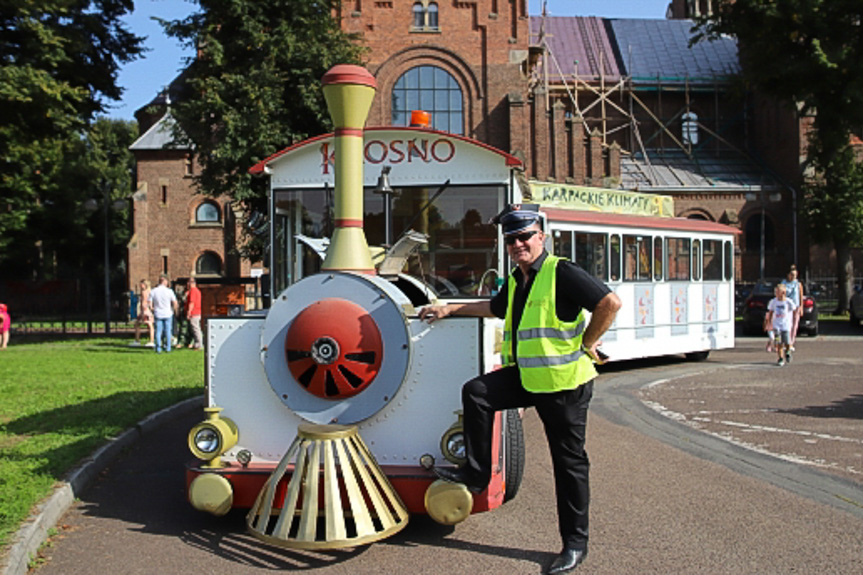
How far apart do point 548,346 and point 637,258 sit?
10.8 meters

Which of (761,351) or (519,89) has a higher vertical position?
(519,89)

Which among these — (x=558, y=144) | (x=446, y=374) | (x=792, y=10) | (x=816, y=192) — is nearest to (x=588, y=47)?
(x=558, y=144)

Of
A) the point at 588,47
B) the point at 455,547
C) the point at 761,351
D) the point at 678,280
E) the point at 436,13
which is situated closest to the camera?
the point at 455,547

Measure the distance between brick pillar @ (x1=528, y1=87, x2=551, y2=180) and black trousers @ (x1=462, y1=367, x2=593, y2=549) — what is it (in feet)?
104

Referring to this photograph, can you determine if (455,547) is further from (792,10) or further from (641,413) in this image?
(792,10)

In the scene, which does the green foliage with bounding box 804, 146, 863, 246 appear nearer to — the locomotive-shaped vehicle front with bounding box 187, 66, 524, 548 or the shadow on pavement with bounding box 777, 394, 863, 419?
the shadow on pavement with bounding box 777, 394, 863, 419

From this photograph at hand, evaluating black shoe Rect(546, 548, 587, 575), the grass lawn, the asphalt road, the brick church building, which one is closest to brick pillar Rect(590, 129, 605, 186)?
the brick church building

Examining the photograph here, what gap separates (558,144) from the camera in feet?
119

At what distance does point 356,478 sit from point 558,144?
33.0 meters

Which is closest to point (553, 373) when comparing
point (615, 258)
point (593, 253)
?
point (593, 253)

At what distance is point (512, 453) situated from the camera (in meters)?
5.61

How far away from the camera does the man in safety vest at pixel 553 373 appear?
429 centimetres

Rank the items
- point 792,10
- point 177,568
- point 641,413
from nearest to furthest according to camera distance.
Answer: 1. point 177,568
2. point 641,413
3. point 792,10

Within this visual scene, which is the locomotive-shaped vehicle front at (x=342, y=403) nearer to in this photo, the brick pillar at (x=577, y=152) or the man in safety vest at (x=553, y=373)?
the man in safety vest at (x=553, y=373)
